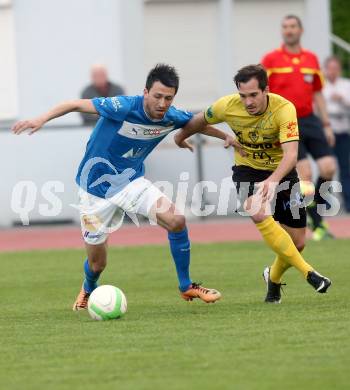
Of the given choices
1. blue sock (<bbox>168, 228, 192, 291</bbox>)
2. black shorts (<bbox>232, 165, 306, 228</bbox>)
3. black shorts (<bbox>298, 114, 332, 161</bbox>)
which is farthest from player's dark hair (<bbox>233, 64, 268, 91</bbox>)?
black shorts (<bbox>298, 114, 332, 161</bbox>)

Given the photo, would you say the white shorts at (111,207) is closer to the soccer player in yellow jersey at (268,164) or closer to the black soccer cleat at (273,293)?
the soccer player in yellow jersey at (268,164)

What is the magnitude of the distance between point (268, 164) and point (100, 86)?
7.63 meters

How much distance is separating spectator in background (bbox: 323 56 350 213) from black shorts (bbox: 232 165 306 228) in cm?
889

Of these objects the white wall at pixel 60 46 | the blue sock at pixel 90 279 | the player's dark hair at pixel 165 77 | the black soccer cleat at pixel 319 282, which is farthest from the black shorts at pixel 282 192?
the white wall at pixel 60 46

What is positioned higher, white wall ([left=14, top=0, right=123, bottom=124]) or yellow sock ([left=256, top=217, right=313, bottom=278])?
white wall ([left=14, top=0, right=123, bottom=124])

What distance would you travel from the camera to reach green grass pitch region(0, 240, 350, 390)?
652 centimetres

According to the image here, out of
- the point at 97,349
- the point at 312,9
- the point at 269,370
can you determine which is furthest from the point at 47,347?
the point at 312,9

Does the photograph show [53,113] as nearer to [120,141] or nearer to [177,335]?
[120,141]

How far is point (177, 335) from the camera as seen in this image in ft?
26.0

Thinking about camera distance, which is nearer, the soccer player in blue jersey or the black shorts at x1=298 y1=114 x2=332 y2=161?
the soccer player in blue jersey

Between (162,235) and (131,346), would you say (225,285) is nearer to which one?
(131,346)

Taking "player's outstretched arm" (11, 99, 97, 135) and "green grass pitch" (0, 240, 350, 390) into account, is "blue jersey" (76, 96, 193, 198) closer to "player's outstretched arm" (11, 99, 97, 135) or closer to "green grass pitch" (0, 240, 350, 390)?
"player's outstretched arm" (11, 99, 97, 135)

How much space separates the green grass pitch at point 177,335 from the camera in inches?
257

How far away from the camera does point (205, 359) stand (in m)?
6.99
